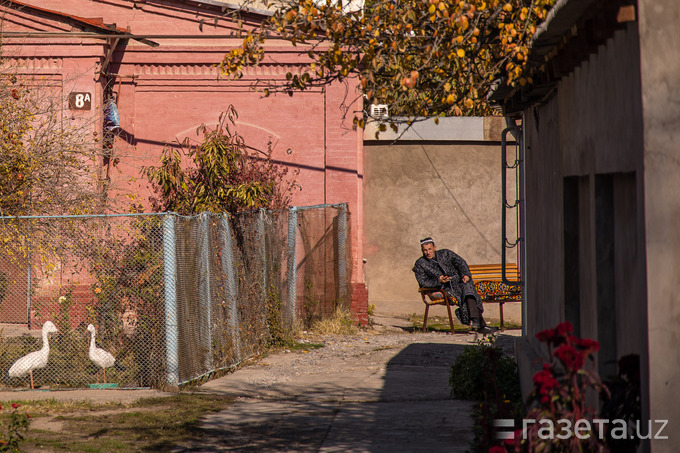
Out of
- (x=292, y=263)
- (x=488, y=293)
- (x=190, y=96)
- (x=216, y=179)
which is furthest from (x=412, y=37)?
(x=190, y=96)

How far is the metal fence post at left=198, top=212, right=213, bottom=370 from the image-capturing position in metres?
9.80

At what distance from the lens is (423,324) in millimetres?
15141

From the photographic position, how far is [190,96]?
15.8m

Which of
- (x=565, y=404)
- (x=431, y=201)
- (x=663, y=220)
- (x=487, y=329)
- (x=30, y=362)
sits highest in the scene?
(x=431, y=201)

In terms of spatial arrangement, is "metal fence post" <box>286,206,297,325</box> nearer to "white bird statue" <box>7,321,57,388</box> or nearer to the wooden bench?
the wooden bench

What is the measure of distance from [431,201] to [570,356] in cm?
1282

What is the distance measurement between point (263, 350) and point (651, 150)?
8.88 metres

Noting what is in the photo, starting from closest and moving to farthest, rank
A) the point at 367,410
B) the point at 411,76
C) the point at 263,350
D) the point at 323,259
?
the point at 411,76 < the point at 367,410 < the point at 263,350 < the point at 323,259

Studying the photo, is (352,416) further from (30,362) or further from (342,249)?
(342,249)

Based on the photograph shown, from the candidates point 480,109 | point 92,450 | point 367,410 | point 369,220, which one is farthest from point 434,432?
point 480,109

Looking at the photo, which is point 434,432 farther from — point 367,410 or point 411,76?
point 411,76

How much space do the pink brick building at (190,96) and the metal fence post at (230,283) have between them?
4492mm

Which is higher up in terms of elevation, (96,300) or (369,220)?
(369,220)

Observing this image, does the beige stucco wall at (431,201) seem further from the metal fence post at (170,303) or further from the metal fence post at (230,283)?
the metal fence post at (170,303)
